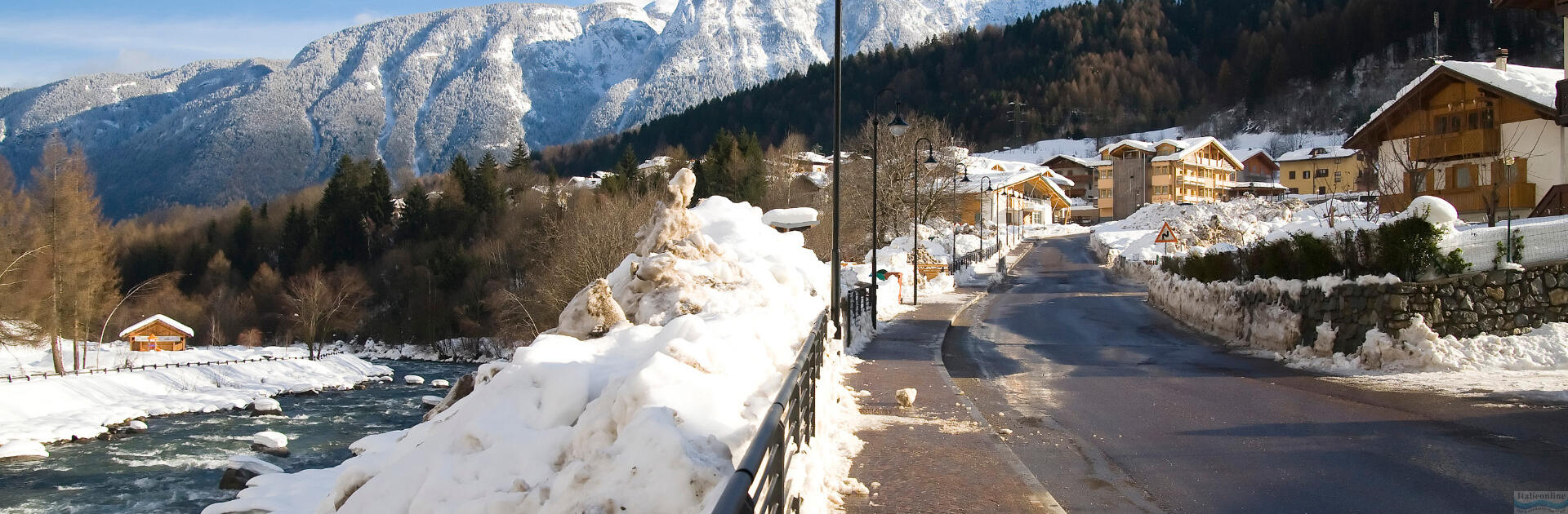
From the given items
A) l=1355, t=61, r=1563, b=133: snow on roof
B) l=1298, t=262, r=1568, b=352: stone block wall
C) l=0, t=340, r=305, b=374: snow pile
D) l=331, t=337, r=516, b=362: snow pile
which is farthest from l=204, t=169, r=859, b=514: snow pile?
l=331, t=337, r=516, b=362: snow pile

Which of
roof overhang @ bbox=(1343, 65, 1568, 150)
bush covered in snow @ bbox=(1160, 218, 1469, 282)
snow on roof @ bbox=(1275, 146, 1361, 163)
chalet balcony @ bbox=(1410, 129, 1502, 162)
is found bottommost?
bush covered in snow @ bbox=(1160, 218, 1469, 282)

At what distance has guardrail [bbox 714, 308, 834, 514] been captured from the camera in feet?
9.29

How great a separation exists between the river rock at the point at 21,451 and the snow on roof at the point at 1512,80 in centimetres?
4503

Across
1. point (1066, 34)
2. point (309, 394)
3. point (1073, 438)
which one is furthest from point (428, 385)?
point (1066, 34)

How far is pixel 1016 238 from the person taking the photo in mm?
78875

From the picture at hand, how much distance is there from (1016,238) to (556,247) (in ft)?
137

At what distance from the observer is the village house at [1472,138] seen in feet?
88.1

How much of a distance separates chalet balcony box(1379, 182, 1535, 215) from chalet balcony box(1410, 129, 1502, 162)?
3.75ft

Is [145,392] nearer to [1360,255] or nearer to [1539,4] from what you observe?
[1360,255]

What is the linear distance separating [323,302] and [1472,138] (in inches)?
2977

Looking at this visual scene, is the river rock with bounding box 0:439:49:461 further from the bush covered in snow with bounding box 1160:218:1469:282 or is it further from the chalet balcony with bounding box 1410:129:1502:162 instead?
the chalet balcony with bounding box 1410:129:1502:162

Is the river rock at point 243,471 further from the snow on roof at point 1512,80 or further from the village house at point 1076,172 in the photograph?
the village house at point 1076,172

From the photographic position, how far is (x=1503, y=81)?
27344mm

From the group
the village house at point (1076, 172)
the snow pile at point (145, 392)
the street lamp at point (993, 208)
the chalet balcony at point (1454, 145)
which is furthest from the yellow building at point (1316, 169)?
the snow pile at point (145, 392)
